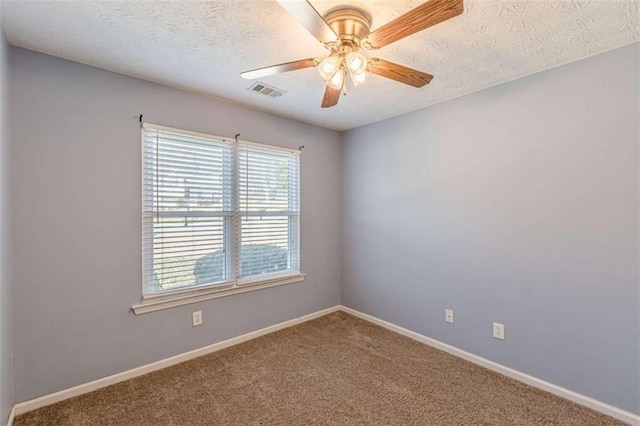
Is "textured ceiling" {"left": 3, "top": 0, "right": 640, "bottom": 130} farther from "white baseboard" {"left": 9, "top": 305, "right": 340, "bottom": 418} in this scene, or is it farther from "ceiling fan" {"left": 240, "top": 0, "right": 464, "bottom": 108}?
"white baseboard" {"left": 9, "top": 305, "right": 340, "bottom": 418}

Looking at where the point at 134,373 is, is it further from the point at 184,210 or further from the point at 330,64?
the point at 330,64

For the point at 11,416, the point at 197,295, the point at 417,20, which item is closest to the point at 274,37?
the point at 417,20

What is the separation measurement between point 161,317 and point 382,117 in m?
2.95

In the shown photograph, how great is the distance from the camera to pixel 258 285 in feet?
10.3

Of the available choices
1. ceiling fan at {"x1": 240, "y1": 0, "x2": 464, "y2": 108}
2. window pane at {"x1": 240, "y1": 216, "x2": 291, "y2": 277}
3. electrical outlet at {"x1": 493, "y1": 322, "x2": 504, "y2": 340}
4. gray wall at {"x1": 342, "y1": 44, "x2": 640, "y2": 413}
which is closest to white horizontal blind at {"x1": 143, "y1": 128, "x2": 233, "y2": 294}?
window pane at {"x1": 240, "y1": 216, "x2": 291, "y2": 277}

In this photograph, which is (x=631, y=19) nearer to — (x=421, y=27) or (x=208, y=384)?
(x=421, y=27)

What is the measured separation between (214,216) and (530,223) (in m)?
2.69

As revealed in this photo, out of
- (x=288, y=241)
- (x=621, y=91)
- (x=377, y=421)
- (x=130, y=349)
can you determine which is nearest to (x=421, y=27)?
(x=621, y=91)

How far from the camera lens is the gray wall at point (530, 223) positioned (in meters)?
1.93

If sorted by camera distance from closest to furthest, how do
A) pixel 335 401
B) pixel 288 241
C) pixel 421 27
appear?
pixel 421 27
pixel 335 401
pixel 288 241

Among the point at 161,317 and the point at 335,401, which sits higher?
the point at 161,317

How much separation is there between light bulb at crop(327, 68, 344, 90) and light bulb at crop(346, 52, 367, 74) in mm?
92

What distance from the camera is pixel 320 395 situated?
217 cm

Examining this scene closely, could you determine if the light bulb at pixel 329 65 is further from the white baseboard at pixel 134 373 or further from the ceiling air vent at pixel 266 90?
the white baseboard at pixel 134 373
